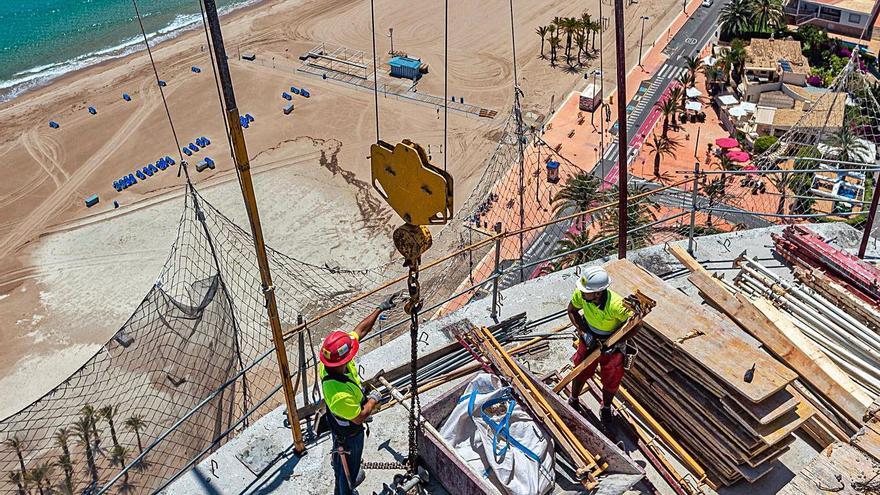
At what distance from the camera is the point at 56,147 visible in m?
48.2

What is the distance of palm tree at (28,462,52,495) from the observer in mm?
23625

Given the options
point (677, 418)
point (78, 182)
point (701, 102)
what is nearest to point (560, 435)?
point (677, 418)

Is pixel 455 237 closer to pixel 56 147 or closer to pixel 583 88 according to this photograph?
pixel 583 88

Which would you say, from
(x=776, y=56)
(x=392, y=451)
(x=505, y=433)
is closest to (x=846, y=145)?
(x=776, y=56)

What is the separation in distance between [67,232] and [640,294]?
37.5 m

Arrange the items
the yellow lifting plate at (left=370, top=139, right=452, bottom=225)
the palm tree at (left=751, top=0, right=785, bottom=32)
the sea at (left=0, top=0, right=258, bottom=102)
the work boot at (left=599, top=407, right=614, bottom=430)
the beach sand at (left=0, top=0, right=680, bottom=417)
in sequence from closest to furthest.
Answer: the yellow lifting plate at (left=370, top=139, right=452, bottom=225) < the work boot at (left=599, top=407, right=614, bottom=430) < the beach sand at (left=0, top=0, right=680, bottom=417) < the palm tree at (left=751, top=0, right=785, bottom=32) < the sea at (left=0, top=0, right=258, bottom=102)

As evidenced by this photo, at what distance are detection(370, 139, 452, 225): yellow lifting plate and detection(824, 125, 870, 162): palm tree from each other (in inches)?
1342

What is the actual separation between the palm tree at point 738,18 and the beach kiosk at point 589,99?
1444 cm

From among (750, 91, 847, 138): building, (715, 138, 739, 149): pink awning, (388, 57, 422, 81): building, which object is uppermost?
(388, 57, 422, 81): building

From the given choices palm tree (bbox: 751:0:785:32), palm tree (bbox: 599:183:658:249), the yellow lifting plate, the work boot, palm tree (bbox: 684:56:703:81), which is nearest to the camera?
the yellow lifting plate

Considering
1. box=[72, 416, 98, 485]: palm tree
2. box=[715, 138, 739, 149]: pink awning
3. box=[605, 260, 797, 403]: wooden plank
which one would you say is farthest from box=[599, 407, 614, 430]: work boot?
box=[715, 138, 739, 149]: pink awning

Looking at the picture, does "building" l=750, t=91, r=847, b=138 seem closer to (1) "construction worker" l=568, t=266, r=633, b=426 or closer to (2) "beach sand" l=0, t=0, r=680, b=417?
(2) "beach sand" l=0, t=0, r=680, b=417

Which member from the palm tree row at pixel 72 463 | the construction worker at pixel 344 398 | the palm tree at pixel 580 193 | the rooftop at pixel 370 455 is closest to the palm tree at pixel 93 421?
the palm tree row at pixel 72 463

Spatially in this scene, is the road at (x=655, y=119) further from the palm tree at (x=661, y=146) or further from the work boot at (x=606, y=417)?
the work boot at (x=606, y=417)
